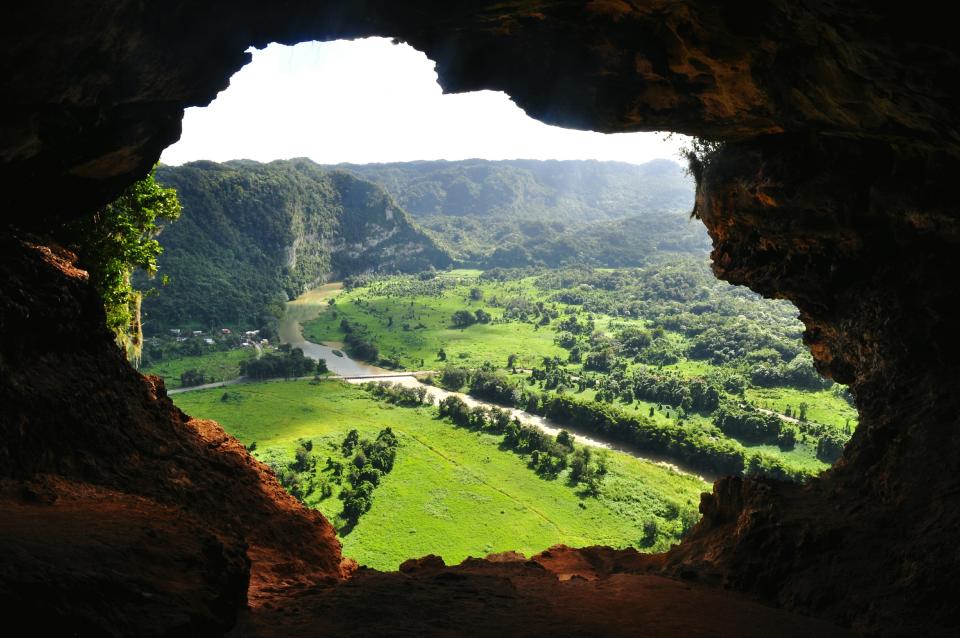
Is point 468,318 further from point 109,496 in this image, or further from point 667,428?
point 109,496

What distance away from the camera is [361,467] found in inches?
2544

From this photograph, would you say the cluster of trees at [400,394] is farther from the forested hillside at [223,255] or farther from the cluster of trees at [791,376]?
the cluster of trees at [791,376]

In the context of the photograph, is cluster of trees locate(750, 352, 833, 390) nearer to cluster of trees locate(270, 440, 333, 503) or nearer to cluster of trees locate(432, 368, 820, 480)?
cluster of trees locate(432, 368, 820, 480)

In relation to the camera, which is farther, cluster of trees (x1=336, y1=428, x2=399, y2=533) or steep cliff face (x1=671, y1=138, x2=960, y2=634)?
cluster of trees (x1=336, y1=428, x2=399, y2=533)

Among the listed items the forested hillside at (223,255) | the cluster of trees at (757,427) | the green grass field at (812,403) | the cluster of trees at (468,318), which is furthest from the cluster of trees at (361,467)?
the cluster of trees at (468,318)

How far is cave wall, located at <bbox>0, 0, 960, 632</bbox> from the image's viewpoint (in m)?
9.94

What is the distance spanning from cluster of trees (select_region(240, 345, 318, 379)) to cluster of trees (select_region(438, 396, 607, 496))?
33.0 m

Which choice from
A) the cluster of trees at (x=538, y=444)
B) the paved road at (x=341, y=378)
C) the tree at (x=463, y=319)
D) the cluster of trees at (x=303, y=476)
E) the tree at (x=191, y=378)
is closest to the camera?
the cluster of trees at (x=303, y=476)

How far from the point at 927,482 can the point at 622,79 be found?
1261cm

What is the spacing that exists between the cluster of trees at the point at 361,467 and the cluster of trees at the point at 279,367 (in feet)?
121

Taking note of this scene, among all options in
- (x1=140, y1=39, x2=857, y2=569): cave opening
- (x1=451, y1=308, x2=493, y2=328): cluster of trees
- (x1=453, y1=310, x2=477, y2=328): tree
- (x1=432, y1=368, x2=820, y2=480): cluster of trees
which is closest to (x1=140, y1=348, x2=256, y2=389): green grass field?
(x1=140, y1=39, x2=857, y2=569): cave opening

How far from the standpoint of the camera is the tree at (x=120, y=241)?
62.2 feet

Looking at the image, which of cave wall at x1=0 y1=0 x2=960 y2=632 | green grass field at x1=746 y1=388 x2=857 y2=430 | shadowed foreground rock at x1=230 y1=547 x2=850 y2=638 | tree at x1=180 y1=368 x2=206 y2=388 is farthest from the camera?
tree at x1=180 y1=368 x2=206 y2=388

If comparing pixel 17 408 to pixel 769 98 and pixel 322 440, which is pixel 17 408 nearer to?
pixel 769 98
